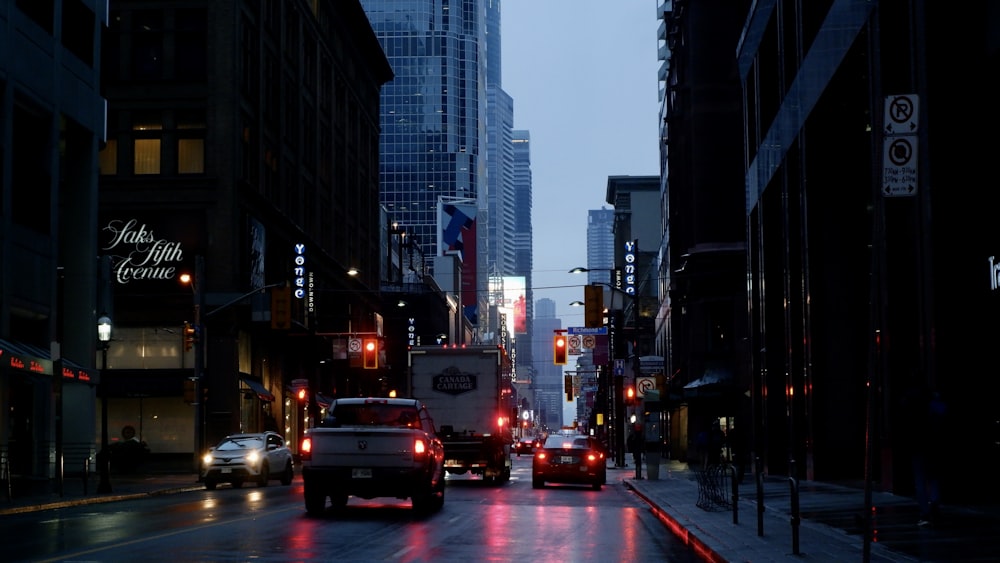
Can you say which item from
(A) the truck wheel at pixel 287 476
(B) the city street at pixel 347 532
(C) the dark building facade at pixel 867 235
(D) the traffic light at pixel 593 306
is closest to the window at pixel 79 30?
(A) the truck wheel at pixel 287 476

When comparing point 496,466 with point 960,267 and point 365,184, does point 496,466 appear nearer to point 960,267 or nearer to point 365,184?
point 960,267

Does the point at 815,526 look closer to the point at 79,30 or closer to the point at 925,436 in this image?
the point at 925,436

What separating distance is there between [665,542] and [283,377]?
178 ft

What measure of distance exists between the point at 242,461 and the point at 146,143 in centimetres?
2344

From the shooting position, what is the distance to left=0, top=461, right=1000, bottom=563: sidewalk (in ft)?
50.5

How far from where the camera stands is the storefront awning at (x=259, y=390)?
61.0 metres

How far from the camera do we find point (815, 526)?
19.7 metres

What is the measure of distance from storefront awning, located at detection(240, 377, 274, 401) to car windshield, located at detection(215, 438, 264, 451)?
18854 mm

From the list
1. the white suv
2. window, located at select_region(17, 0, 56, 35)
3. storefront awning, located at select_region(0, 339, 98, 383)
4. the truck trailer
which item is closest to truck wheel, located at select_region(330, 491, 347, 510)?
the truck trailer

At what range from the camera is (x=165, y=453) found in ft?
189

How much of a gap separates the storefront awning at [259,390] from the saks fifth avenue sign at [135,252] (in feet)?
20.6

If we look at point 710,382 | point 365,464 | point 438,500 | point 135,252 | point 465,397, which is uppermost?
point 135,252

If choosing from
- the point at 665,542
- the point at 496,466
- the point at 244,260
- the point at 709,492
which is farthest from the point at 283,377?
the point at 665,542

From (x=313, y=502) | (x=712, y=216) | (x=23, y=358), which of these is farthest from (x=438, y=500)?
(x=712, y=216)
